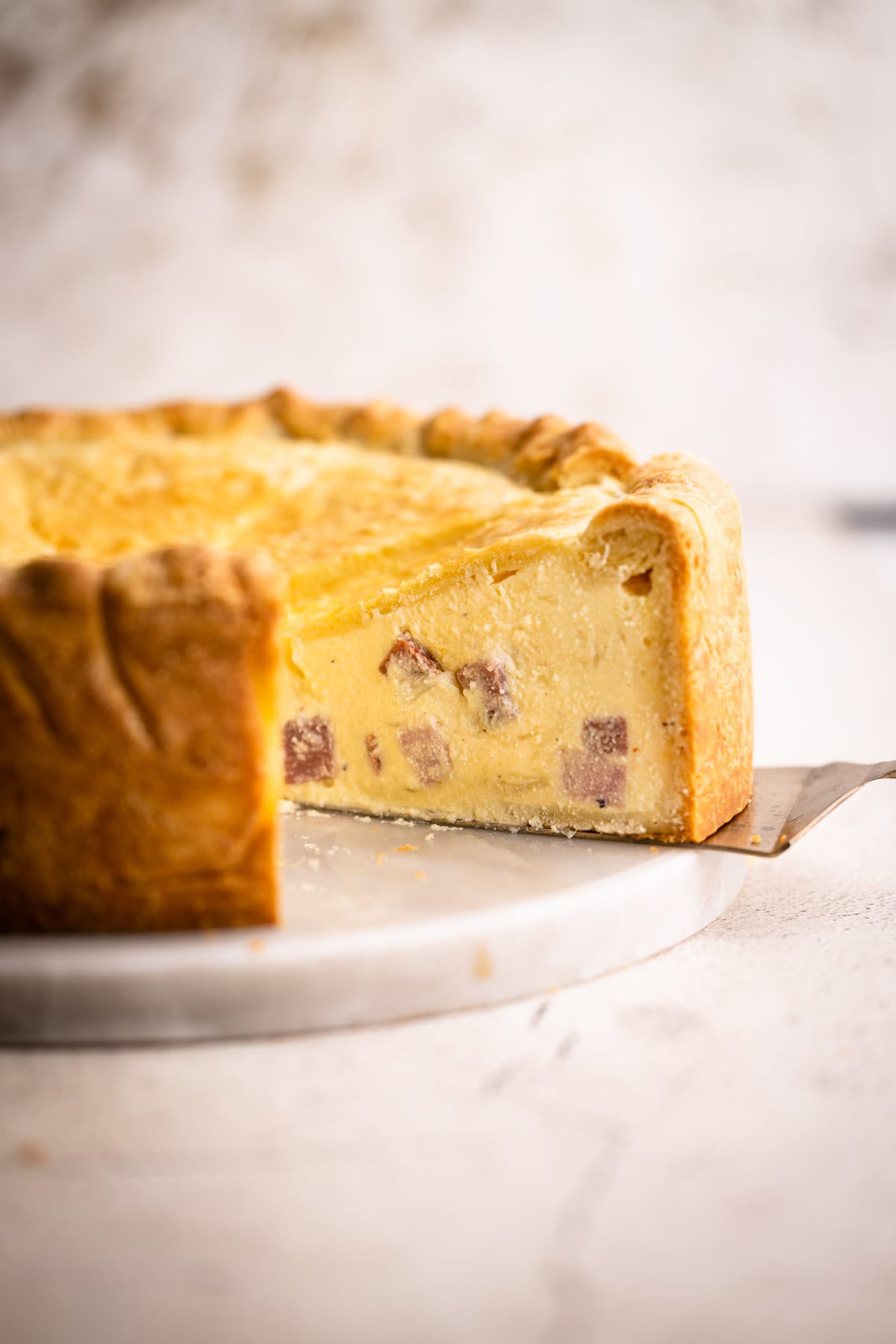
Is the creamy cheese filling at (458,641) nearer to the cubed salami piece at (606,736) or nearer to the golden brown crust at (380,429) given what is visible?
the cubed salami piece at (606,736)

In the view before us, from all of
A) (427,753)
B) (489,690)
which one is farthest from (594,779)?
(427,753)

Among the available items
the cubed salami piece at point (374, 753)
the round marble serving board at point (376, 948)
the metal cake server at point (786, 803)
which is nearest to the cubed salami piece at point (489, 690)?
the cubed salami piece at point (374, 753)

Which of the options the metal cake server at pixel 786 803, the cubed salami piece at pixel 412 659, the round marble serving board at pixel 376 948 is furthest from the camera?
the cubed salami piece at pixel 412 659

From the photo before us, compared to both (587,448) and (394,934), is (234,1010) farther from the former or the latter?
(587,448)

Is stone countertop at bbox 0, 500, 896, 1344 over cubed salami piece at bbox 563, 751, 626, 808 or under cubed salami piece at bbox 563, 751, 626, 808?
under

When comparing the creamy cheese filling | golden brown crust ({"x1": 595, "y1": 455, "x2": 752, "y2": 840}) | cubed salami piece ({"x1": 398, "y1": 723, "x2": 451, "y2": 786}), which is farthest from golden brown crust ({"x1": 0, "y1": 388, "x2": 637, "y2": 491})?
cubed salami piece ({"x1": 398, "y1": 723, "x2": 451, "y2": 786})

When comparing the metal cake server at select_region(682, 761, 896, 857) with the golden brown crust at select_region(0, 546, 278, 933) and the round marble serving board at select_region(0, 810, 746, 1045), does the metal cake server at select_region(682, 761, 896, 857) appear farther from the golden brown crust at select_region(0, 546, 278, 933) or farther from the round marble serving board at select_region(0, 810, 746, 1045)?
the golden brown crust at select_region(0, 546, 278, 933)

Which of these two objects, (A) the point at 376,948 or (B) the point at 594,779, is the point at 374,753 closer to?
(B) the point at 594,779
